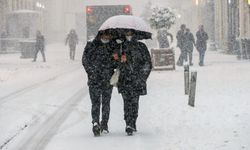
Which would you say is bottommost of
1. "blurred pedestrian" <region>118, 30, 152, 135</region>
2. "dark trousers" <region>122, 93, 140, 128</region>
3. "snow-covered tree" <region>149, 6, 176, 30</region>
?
"dark trousers" <region>122, 93, 140, 128</region>

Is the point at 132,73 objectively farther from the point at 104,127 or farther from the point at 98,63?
the point at 104,127

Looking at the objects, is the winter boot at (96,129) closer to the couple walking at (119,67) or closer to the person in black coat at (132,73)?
the couple walking at (119,67)

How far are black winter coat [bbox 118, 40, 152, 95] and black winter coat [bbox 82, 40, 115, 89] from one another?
8.0 inches

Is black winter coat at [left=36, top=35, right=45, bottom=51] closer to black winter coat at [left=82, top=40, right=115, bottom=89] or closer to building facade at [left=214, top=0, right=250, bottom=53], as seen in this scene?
building facade at [left=214, top=0, right=250, bottom=53]

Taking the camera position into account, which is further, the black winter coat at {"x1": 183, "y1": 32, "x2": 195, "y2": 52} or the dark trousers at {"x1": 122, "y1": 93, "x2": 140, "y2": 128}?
the black winter coat at {"x1": 183, "y1": 32, "x2": 195, "y2": 52}

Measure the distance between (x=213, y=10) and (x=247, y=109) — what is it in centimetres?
3673

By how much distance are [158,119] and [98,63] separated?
211cm

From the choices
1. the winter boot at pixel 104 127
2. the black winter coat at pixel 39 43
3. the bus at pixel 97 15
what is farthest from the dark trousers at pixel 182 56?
the winter boot at pixel 104 127

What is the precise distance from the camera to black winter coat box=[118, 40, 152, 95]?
872cm

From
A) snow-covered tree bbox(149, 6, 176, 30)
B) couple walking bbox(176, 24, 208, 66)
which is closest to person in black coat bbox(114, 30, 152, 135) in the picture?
couple walking bbox(176, 24, 208, 66)

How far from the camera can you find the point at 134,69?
8.76 m

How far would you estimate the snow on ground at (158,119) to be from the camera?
322 inches

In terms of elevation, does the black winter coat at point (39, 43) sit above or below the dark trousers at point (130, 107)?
above

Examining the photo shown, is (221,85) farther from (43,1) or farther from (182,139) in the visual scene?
(43,1)
